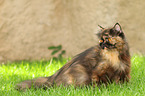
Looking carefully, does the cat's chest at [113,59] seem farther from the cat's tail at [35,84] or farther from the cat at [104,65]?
the cat's tail at [35,84]

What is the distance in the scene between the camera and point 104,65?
364 cm

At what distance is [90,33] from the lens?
7.06 metres

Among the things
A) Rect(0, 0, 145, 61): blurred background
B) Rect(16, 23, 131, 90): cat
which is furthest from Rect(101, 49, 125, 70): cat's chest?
Rect(0, 0, 145, 61): blurred background

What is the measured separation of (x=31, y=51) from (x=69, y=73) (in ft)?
10.6

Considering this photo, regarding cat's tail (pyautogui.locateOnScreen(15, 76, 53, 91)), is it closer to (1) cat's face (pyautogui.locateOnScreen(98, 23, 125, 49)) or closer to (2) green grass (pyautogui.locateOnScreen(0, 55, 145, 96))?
(2) green grass (pyautogui.locateOnScreen(0, 55, 145, 96))

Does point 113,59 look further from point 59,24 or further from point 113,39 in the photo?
point 59,24

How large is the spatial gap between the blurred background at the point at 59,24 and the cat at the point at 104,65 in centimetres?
297

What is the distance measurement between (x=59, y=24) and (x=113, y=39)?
3.66m

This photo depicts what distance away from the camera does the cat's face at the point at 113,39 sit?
142 inches

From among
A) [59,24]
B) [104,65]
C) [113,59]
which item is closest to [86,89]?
[104,65]

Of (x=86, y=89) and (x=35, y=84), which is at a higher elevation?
(x=35, y=84)

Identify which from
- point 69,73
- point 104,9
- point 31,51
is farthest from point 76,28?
point 69,73

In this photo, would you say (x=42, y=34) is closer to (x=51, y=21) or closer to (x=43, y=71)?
(x=51, y=21)

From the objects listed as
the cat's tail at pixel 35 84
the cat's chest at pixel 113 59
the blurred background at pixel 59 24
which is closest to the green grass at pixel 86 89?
the cat's tail at pixel 35 84
